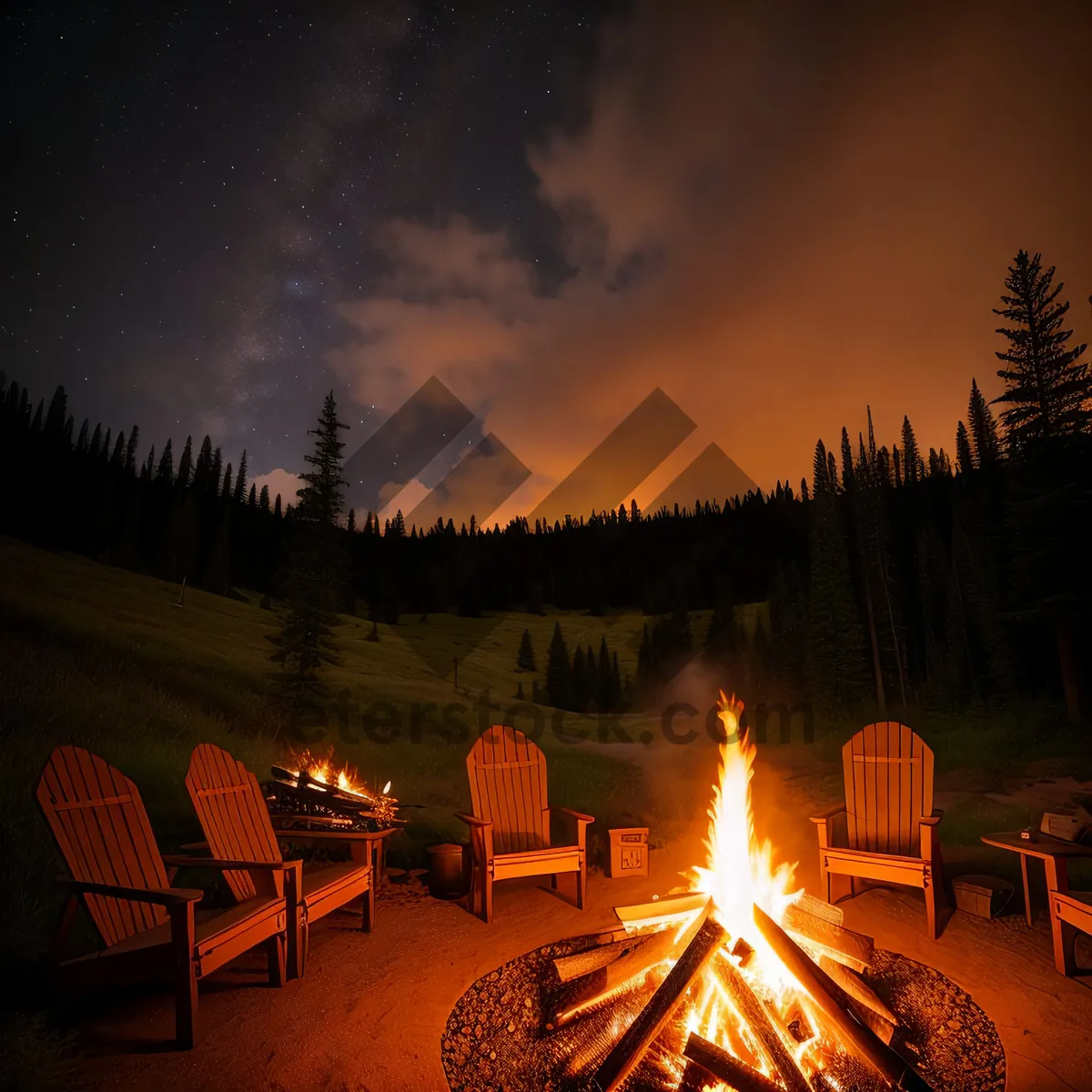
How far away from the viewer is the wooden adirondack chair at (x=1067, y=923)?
327 cm

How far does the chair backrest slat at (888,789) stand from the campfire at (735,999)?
4.85 feet

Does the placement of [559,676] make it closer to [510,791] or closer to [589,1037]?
[510,791]

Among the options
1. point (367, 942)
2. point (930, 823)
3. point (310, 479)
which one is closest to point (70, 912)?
point (367, 942)

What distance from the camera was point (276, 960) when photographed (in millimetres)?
3330

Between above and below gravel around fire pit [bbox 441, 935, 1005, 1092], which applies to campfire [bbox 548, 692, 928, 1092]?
above

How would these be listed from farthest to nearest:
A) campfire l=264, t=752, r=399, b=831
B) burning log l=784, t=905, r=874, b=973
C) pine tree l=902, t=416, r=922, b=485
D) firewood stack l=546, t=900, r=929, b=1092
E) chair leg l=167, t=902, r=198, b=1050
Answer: pine tree l=902, t=416, r=922, b=485 < campfire l=264, t=752, r=399, b=831 < burning log l=784, t=905, r=874, b=973 < chair leg l=167, t=902, r=198, b=1050 < firewood stack l=546, t=900, r=929, b=1092

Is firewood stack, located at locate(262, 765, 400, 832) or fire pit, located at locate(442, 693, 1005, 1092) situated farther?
firewood stack, located at locate(262, 765, 400, 832)

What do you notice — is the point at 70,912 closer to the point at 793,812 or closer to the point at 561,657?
the point at 793,812

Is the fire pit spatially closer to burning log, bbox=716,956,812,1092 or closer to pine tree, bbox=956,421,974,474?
burning log, bbox=716,956,812,1092

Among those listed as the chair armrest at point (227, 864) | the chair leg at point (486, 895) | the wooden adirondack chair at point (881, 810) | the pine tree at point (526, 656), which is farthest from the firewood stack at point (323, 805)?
the pine tree at point (526, 656)

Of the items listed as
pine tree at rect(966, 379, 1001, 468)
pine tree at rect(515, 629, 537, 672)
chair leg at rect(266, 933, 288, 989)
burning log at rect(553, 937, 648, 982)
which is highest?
pine tree at rect(966, 379, 1001, 468)

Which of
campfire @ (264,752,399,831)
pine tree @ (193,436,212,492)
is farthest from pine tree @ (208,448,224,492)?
campfire @ (264,752,399,831)

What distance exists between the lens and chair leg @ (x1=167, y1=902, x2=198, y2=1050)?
8.93ft

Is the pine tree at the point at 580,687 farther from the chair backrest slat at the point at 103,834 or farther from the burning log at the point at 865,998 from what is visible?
the burning log at the point at 865,998
